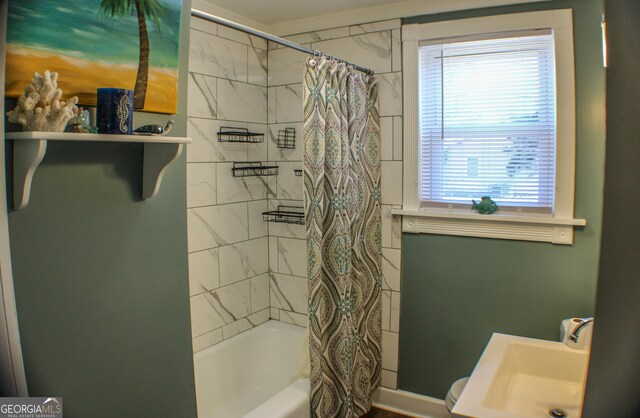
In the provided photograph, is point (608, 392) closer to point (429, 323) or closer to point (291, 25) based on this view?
point (429, 323)

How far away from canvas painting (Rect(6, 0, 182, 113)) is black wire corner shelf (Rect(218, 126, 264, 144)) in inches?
57.8

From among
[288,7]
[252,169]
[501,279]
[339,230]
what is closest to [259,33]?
[288,7]

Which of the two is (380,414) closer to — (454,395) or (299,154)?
(454,395)

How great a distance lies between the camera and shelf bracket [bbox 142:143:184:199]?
1351 mm

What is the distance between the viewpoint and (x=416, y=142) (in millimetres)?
2736

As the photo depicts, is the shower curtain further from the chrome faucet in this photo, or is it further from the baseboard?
the chrome faucet

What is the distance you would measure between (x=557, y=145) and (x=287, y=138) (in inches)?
63.9

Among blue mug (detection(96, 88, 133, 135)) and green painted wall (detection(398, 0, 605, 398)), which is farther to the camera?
green painted wall (detection(398, 0, 605, 398))

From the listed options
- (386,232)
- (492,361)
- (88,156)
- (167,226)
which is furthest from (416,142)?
(88,156)

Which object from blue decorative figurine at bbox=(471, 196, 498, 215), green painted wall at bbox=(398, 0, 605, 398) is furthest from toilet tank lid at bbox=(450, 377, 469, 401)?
blue decorative figurine at bbox=(471, 196, 498, 215)

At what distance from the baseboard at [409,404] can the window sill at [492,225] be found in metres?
1.00

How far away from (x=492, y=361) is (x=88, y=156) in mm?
1741

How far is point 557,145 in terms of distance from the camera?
2371mm

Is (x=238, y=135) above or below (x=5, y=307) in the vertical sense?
above
